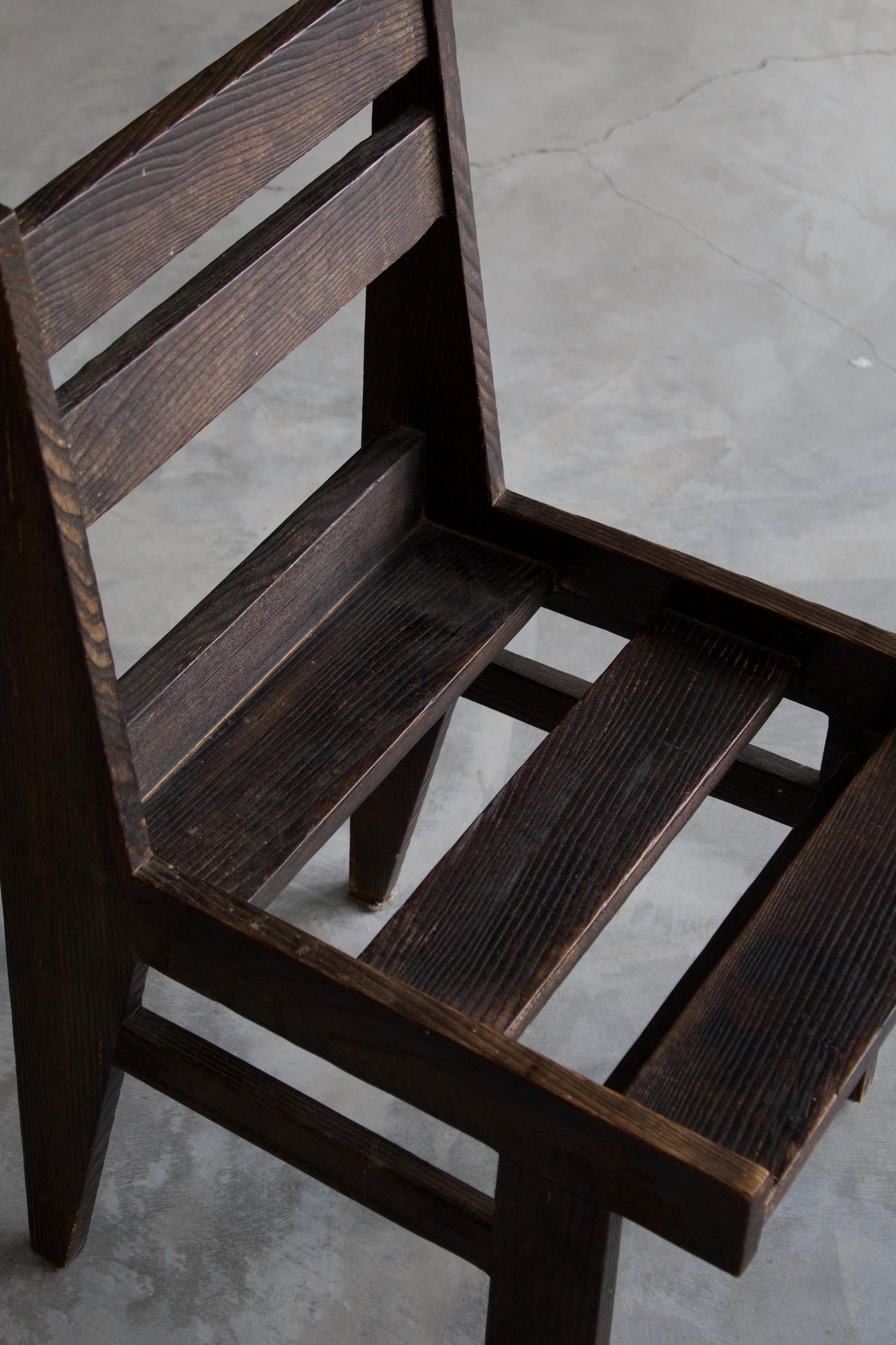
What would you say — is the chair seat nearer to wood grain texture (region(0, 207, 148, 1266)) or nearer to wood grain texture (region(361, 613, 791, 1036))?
wood grain texture (region(361, 613, 791, 1036))

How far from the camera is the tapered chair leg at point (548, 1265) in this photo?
40.3 inches

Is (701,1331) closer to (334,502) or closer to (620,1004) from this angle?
(620,1004)

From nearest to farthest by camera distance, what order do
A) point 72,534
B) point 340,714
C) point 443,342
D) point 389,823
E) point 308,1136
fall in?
1. point 72,534
2. point 308,1136
3. point 340,714
4. point 443,342
5. point 389,823

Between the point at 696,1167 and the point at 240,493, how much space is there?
1.72 m

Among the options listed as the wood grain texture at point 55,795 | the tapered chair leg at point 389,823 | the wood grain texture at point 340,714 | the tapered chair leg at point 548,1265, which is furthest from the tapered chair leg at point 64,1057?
the tapered chair leg at point 389,823

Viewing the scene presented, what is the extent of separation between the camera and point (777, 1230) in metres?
1.55

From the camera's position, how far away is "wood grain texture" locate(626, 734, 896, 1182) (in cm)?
103

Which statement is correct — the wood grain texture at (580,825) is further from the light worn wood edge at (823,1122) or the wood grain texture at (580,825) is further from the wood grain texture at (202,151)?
the wood grain texture at (202,151)

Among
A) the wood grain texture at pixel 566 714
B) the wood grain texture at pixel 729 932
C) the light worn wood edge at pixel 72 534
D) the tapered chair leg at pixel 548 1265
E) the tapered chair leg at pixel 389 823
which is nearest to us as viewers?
the light worn wood edge at pixel 72 534

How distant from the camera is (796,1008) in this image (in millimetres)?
1108

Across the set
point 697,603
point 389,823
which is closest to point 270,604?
point 697,603

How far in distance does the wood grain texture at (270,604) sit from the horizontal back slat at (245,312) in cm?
18

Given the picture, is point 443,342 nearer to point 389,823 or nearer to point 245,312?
point 245,312

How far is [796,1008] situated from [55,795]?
0.58 m
